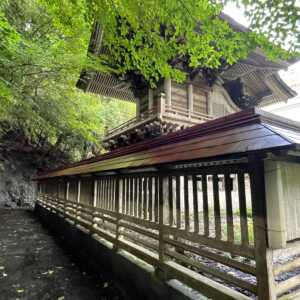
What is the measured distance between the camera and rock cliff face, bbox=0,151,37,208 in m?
16.1

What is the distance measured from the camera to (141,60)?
12.7 ft

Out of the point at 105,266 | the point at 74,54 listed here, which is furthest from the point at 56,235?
the point at 74,54

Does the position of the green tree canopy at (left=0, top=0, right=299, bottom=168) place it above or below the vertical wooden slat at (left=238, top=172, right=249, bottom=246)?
above

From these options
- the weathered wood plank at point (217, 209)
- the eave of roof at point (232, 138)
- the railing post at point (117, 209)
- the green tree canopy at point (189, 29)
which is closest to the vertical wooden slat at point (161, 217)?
the eave of roof at point (232, 138)

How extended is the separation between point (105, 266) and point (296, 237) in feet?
11.8

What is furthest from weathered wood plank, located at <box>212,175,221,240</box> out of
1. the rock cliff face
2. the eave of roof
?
the rock cliff face

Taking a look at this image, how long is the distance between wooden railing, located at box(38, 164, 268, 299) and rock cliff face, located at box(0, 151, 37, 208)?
13.2 metres

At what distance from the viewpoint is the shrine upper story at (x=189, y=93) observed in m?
8.39

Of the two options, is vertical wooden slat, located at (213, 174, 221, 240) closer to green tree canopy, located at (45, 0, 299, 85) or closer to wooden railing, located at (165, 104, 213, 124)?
green tree canopy, located at (45, 0, 299, 85)

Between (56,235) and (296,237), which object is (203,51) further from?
(56,235)

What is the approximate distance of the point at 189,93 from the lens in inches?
377

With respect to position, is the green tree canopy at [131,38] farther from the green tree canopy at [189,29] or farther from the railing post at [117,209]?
the railing post at [117,209]

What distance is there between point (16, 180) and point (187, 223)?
17.3m

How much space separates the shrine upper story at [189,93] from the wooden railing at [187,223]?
3.94 m
